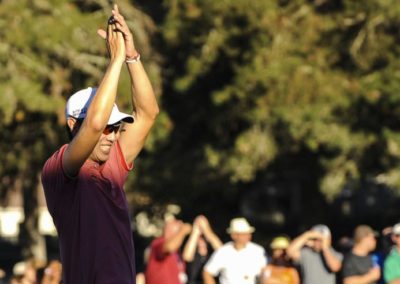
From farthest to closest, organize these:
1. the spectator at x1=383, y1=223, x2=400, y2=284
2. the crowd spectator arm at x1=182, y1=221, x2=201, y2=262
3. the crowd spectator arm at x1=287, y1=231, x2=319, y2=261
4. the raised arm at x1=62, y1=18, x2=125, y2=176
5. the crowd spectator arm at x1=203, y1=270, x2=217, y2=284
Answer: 1. the crowd spectator arm at x1=182, y1=221, x2=201, y2=262
2. the crowd spectator arm at x1=287, y1=231, x2=319, y2=261
3. the crowd spectator arm at x1=203, y1=270, x2=217, y2=284
4. the spectator at x1=383, y1=223, x2=400, y2=284
5. the raised arm at x1=62, y1=18, x2=125, y2=176

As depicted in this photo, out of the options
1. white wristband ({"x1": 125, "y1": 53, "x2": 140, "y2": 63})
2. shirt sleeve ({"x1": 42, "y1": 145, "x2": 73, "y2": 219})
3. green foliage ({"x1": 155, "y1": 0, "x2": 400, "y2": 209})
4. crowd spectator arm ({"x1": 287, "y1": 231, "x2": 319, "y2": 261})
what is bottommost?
shirt sleeve ({"x1": 42, "y1": 145, "x2": 73, "y2": 219})

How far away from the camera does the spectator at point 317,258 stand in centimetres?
1366

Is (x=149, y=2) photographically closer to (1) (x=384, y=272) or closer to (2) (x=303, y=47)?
(2) (x=303, y=47)

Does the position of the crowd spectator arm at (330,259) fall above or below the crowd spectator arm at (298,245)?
below

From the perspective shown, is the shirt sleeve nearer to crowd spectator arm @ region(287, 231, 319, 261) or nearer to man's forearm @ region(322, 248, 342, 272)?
man's forearm @ region(322, 248, 342, 272)

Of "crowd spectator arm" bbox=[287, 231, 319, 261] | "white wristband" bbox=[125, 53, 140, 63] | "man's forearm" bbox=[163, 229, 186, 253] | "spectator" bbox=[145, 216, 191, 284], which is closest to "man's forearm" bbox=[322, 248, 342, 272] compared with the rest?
"crowd spectator arm" bbox=[287, 231, 319, 261]

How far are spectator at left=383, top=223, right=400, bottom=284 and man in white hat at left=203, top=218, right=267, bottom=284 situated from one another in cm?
143

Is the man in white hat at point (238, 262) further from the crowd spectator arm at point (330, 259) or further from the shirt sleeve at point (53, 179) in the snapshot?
the shirt sleeve at point (53, 179)

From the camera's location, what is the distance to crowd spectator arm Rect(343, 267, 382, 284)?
12820 millimetres

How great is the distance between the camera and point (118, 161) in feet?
16.9

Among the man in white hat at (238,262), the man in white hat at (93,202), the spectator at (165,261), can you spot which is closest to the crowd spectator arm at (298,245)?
the man in white hat at (238,262)


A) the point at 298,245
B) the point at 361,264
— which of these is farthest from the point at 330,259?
the point at 361,264

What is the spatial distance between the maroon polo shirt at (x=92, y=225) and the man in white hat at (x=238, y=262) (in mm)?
A: 8397

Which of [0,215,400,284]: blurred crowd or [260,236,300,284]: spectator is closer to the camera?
[0,215,400,284]: blurred crowd
